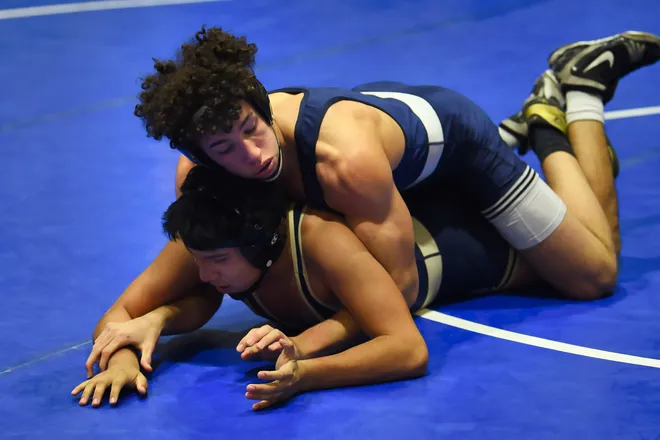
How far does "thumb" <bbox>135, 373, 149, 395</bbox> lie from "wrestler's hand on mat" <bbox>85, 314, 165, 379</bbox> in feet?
0.19

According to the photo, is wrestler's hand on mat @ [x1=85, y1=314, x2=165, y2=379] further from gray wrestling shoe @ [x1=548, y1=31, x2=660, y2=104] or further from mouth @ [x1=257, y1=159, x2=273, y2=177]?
gray wrestling shoe @ [x1=548, y1=31, x2=660, y2=104]

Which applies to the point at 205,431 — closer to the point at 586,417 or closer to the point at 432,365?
the point at 432,365

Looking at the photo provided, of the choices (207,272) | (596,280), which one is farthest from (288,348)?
(596,280)

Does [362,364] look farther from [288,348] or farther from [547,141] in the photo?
[547,141]

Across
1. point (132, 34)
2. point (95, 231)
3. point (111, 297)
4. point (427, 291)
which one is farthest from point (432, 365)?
point (132, 34)

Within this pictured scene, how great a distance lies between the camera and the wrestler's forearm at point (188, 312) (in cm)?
324

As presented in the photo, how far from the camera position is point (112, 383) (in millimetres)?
2980

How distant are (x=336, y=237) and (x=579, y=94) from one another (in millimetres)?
1465

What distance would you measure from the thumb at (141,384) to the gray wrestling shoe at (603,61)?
6.61ft

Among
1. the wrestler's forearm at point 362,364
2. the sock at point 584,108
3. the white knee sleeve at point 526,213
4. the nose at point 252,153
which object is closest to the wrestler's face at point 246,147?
the nose at point 252,153

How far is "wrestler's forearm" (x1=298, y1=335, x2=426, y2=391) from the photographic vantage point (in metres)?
2.90

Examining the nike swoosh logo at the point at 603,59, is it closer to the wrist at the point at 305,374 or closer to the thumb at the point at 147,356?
the wrist at the point at 305,374

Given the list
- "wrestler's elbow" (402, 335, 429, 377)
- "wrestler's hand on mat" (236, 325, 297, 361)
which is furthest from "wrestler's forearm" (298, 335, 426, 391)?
"wrestler's hand on mat" (236, 325, 297, 361)

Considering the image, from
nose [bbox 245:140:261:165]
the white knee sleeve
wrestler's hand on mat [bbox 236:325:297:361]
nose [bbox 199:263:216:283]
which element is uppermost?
nose [bbox 245:140:261:165]
